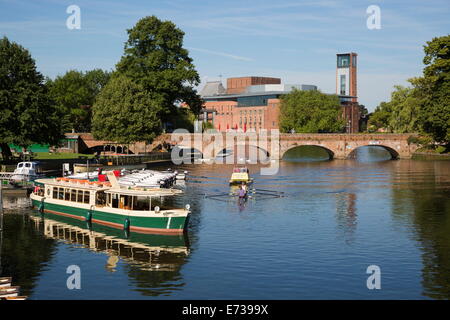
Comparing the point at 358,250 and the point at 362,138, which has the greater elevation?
the point at 362,138

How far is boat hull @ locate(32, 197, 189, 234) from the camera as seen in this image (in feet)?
178

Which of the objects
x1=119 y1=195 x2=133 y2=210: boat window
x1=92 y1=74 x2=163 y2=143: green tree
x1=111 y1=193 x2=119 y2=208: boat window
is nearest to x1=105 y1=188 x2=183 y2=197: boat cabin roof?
x1=119 y1=195 x2=133 y2=210: boat window

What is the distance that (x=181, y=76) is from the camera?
133 metres

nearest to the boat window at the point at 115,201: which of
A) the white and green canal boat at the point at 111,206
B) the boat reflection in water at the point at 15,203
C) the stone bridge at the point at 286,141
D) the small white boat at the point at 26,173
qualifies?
the white and green canal boat at the point at 111,206

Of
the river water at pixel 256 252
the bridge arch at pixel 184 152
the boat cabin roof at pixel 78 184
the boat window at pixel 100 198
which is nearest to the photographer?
the river water at pixel 256 252

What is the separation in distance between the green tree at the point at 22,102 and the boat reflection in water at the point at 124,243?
3239 cm

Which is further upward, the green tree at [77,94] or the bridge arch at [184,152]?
the green tree at [77,94]

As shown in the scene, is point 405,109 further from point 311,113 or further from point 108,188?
point 108,188

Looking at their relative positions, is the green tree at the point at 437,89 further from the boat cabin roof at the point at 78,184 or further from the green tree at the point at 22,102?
the boat cabin roof at the point at 78,184

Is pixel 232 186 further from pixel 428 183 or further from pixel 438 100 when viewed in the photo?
pixel 438 100

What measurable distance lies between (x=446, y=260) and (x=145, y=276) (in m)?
22.3

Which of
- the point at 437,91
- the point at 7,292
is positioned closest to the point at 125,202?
the point at 7,292

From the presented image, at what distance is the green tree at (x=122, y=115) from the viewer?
120312 millimetres
